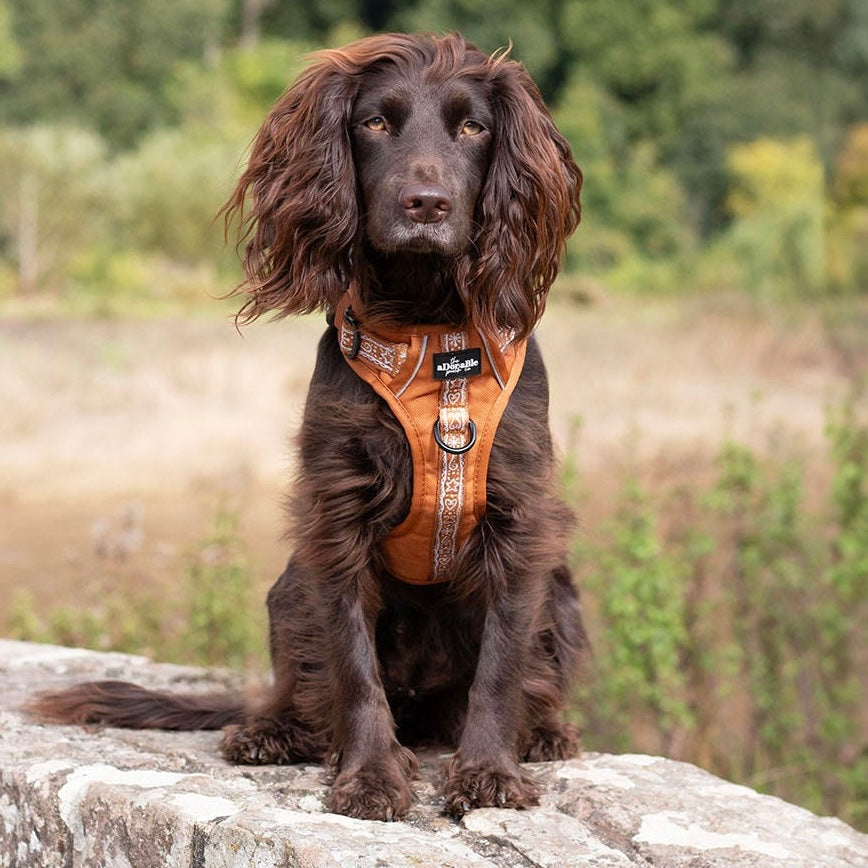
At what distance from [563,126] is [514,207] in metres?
34.0

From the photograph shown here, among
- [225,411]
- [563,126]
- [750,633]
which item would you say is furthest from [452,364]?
[563,126]

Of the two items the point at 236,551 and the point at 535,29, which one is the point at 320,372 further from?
the point at 535,29

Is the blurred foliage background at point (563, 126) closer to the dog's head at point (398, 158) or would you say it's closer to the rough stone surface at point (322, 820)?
the rough stone surface at point (322, 820)

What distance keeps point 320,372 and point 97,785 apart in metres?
1.06

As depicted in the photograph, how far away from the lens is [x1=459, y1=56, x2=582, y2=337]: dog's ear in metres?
3.03

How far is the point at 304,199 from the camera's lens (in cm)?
304

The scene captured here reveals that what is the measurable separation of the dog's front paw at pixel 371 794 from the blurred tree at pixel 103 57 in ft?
109

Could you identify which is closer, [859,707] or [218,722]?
[218,722]

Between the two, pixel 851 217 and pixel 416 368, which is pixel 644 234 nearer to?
pixel 851 217

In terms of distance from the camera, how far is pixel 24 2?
35.8 m

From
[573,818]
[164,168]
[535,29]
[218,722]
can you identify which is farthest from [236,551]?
[535,29]

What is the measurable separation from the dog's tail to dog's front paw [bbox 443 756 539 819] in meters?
0.90

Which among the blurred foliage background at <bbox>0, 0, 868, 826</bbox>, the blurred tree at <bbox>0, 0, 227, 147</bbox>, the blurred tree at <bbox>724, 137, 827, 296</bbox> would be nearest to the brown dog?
the blurred foliage background at <bbox>0, 0, 868, 826</bbox>

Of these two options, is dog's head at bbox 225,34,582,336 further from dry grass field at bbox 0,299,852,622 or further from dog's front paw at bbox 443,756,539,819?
dry grass field at bbox 0,299,852,622
